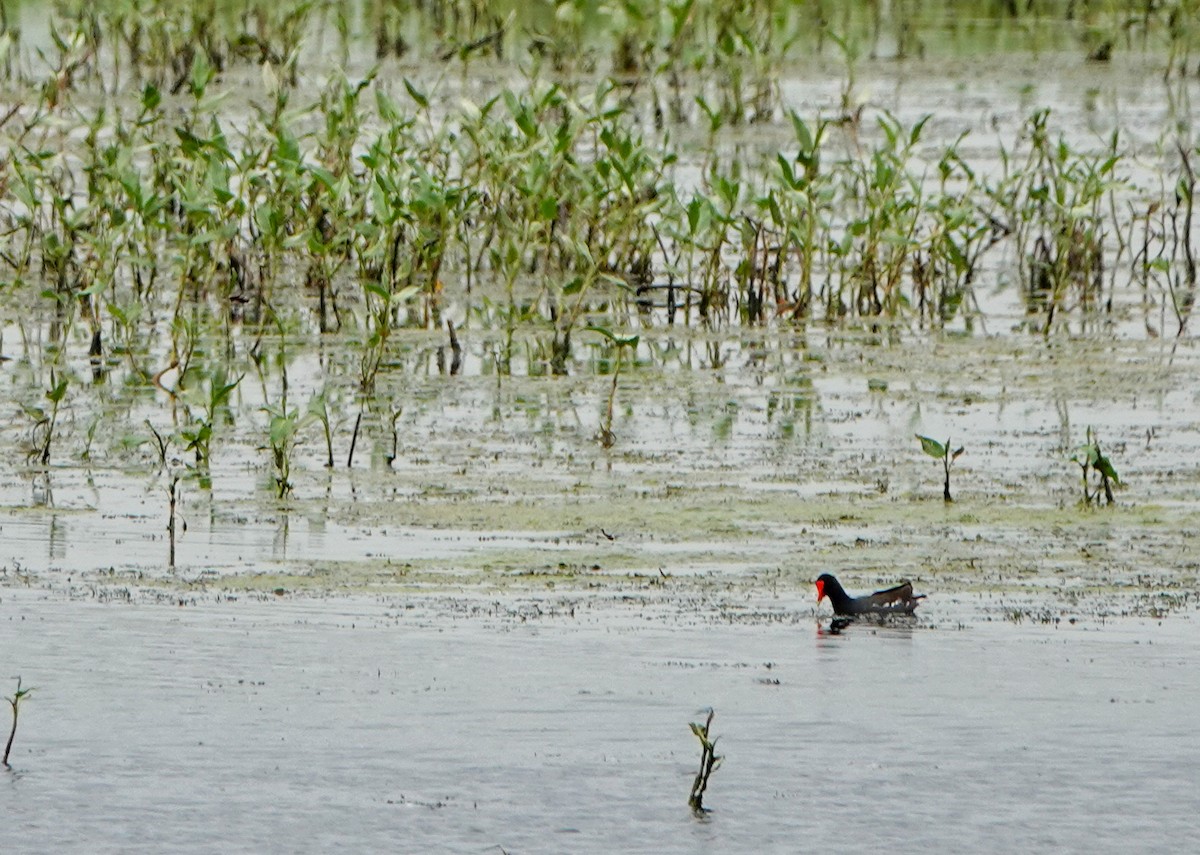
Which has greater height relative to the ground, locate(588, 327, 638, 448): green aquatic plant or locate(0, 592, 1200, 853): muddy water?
locate(588, 327, 638, 448): green aquatic plant

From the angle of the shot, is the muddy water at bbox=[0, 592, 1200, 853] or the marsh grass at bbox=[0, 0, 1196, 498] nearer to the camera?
the muddy water at bbox=[0, 592, 1200, 853]

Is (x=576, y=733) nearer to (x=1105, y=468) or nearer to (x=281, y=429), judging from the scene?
(x=281, y=429)

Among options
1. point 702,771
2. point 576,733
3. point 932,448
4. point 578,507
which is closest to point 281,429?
point 578,507

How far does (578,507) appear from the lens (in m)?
6.57

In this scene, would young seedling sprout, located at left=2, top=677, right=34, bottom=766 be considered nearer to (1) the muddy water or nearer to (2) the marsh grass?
(1) the muddy water

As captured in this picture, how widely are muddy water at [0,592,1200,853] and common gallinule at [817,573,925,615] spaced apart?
0.18 feet

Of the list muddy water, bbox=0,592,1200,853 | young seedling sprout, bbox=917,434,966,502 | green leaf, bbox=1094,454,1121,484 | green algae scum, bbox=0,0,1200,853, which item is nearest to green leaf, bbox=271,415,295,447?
green algae scum, bbox=0,0,1200,853

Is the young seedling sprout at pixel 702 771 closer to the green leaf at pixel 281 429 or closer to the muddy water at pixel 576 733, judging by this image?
the muddy water at pixel 576 733

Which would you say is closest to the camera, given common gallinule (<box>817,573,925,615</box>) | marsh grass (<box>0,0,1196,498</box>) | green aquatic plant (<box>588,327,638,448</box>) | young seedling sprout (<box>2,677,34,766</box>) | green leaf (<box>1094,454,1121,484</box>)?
young seedling sprout (<box>2,677,34,766</box>)

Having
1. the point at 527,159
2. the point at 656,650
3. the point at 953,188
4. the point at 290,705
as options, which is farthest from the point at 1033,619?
the point at 953,188

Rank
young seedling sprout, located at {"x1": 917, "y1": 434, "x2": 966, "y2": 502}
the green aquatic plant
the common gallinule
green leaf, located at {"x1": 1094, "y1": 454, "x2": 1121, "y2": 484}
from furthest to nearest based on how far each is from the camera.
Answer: the green aquatic plant, young seedling sprout, located at {"x1": 917, "y1": 434, "x2": 966, "y2": 502}, green leaf, located at {"x1": 1094, "y1": 454, "x2": 1121, "y2": 484}, the common gallinule

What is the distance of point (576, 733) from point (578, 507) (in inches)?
71.3

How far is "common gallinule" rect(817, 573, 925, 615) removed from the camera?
215 inches

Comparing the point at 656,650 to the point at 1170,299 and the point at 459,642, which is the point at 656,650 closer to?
the point at 459,642
